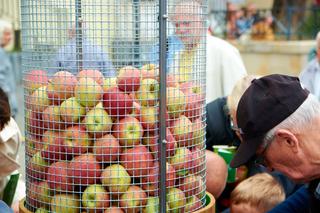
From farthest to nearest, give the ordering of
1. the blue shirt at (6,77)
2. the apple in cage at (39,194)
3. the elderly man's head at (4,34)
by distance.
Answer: the elderly man's head at (4,34) < the blue shirt at (6,77) < the apple in cage at (39,194)

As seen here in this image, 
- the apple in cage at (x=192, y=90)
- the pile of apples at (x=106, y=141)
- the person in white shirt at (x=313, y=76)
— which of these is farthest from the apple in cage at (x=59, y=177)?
the person in white shirt at (x=313, y=76)

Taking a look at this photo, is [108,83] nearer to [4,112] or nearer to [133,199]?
[133,199]

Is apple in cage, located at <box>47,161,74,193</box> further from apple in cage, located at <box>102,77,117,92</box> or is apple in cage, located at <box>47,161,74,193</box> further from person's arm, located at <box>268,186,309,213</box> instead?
person's arm, located at <box>268,186,309,213</box>

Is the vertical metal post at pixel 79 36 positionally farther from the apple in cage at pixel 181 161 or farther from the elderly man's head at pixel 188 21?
the apple in cage at pixel 181 161

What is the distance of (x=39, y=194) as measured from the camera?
211 cm

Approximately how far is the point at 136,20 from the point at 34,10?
36cm

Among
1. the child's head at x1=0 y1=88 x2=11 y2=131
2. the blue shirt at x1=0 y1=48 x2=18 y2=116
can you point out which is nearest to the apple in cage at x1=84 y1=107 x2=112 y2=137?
the child's head at x1=0 y1=88 x2=11 y2=131

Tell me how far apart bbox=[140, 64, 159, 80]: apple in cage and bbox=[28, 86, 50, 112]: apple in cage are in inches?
13.3

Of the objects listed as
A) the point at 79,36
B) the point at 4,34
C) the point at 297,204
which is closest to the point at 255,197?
the point at 297,204

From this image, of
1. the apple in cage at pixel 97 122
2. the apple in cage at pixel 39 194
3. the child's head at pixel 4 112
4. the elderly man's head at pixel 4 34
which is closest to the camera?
the apple in cage at pixel 97 122

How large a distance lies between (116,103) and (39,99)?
284 millimetres

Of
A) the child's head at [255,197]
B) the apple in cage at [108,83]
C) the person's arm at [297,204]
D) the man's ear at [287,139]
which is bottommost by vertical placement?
the child's head at [255,197]

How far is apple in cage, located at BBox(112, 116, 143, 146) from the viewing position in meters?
2.00

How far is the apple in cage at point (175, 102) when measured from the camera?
2.08 metres
